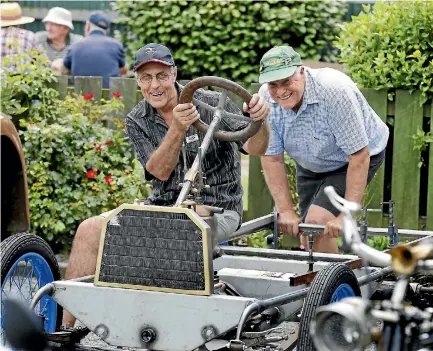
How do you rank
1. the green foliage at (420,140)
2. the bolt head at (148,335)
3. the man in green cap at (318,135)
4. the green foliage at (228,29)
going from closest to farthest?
1. the bolt head at (148,335)
2. the man in green cap at (318,135)
3. the green foliage at (420,140)
4. the green foliage at (228,29)

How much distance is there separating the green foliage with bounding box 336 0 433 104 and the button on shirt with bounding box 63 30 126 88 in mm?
3687

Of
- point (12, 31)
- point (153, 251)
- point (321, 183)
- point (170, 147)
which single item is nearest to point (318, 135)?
point (321, 183)

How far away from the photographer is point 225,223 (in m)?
6.24

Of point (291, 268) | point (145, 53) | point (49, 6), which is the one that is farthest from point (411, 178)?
point (49, 6)

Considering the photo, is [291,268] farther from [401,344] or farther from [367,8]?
[367,8]

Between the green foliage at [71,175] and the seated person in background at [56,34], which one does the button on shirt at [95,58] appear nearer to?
the seated person in background at [56,34]

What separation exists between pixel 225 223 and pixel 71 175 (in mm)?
3034

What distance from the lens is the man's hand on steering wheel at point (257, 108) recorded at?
19.4 ft

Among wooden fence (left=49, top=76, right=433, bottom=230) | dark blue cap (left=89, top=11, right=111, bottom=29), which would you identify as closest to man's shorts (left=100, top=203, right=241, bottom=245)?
wooden fence (left=49, top=76, right=433, bottom=230)

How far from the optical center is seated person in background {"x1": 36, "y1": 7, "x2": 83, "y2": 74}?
Result: 41.9ft

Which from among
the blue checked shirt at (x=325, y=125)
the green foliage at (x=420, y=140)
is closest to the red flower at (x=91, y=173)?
the blue checked shirt at (x=325, y=125)

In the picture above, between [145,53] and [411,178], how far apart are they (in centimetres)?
325

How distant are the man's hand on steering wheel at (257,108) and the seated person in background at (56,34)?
6.96 meters

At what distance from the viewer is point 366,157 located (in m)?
6.66
